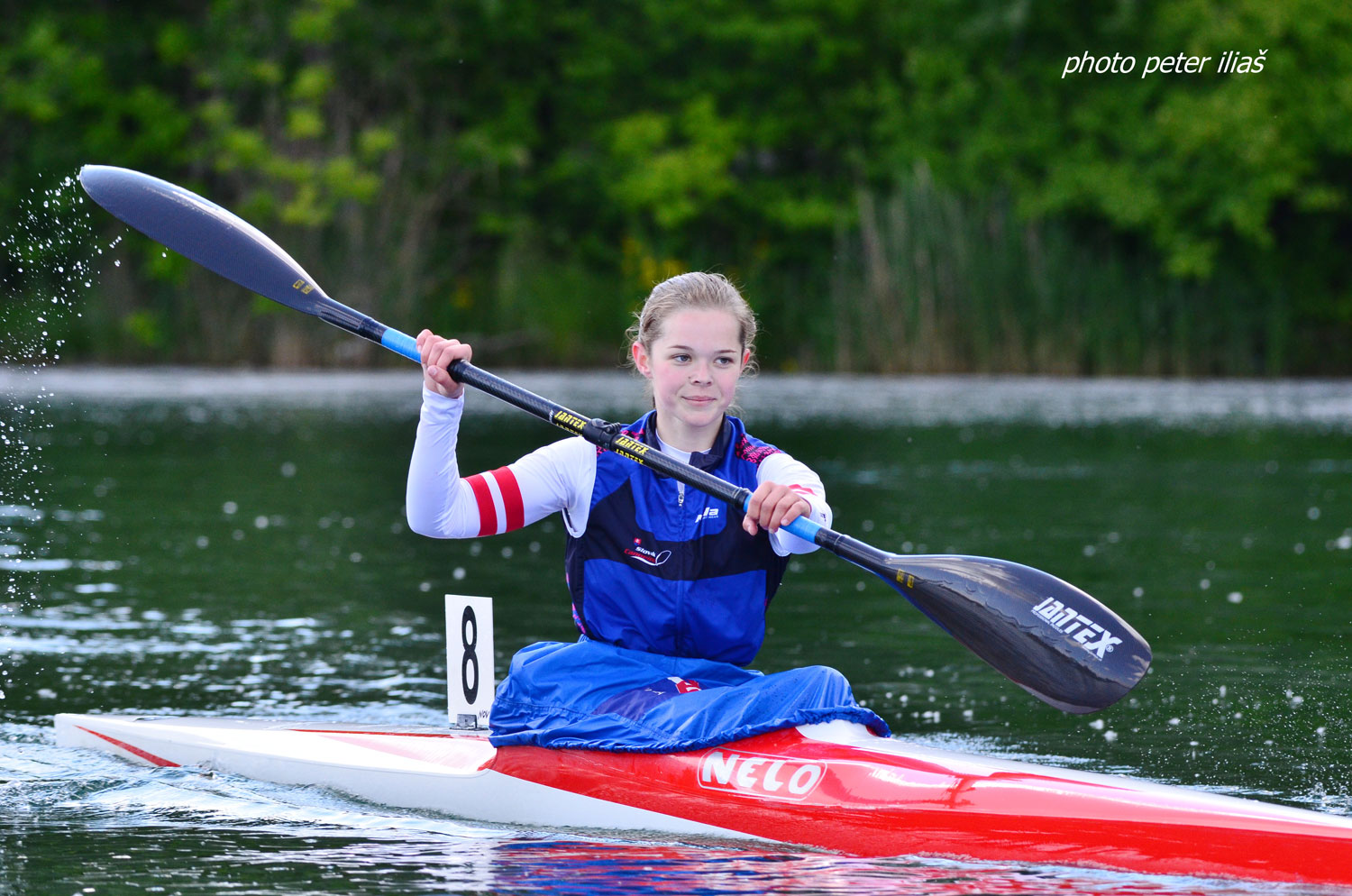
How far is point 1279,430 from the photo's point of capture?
16688 mm

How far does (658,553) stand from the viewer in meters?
4.47

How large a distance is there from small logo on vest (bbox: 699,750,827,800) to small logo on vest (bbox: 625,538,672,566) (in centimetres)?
47

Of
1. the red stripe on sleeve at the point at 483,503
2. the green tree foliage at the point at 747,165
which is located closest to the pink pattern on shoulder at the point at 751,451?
the red stripe on sleeve at the point at 483,503

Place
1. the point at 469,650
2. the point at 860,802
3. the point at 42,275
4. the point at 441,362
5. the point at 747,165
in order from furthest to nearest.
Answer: the point at 747,165
the point at 42,275
the point at 469,650
the point at 441,362
the point at 860,802

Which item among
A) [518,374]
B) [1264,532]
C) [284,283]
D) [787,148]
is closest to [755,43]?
[787,148]

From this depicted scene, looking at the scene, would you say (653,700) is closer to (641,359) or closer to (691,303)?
(641,359)

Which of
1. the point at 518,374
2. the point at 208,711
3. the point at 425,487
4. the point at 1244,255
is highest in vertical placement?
the point at 1244,255

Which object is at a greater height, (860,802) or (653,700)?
(653,700)

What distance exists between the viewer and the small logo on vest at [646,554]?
14.6 ft

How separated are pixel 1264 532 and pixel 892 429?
7285 mm

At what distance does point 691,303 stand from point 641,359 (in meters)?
0.25

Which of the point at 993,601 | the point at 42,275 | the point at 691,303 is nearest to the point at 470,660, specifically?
the point at 691,303

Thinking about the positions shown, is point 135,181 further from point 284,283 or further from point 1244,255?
point 1244,255

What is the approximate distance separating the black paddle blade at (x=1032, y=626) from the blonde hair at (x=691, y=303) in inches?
28.2
